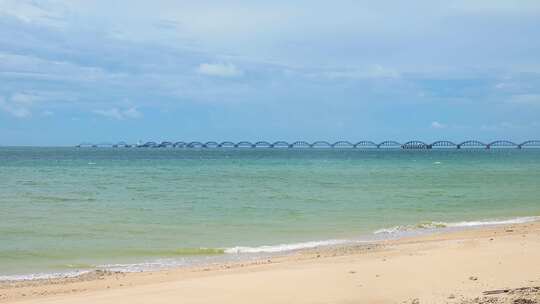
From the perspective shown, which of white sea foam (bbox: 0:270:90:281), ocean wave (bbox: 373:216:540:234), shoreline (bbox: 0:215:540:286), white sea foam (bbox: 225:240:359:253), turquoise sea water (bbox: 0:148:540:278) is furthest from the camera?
ocean wave (bbox: 373:216:540:234)

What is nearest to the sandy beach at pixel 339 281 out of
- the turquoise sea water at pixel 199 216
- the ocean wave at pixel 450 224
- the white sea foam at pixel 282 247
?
the white sea foam at pixel 282 247

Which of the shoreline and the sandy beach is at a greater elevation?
the sandy beach

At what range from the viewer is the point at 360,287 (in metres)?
9.66

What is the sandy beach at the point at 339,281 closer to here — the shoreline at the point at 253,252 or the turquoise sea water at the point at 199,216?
the shoreline at the point at 253,252

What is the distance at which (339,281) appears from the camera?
33.3 ft

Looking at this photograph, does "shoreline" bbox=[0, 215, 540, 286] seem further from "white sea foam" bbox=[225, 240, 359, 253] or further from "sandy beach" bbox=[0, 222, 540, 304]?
"sandy beach" bbox=[0, 222, 540, 304]

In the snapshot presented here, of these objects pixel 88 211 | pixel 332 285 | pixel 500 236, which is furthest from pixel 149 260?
pixel 88 211

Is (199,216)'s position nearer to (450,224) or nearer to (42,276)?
(450,224)

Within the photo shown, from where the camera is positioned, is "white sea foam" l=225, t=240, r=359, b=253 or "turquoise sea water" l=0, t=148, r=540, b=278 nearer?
"turquoise sea water" l=0, t=148, r=540, b=278

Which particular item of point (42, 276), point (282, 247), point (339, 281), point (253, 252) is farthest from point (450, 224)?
point (42, 276)

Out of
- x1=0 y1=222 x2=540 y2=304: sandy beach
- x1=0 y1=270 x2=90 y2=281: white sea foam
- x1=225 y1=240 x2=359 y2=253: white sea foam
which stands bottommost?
x1=0 y1=270 x2=90 y2=281: white sea foam

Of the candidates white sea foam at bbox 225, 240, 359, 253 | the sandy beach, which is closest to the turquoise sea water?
white sea foam at bbox 225, 240, 359, 253

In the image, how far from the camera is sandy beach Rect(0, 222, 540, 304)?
9094 mm

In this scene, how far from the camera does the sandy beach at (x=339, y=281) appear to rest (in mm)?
9094
